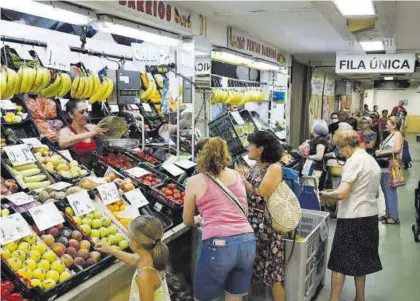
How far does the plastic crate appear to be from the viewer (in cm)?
354

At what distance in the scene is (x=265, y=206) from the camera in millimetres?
3414

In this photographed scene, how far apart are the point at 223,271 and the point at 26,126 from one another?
8.24 feet

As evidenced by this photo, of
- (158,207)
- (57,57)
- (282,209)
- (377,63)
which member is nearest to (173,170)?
(158,207)

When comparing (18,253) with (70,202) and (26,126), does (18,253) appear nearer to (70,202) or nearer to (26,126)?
(70,202)

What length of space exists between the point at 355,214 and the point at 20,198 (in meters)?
2.51

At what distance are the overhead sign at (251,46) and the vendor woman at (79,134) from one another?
2.73 metres

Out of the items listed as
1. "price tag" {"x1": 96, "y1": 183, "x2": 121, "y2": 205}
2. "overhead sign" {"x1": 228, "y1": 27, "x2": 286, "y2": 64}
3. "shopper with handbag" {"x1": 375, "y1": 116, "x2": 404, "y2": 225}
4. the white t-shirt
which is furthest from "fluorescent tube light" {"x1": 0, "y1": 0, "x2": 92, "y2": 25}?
"shopper with handbag" {"x1": 375, "y1": 116, "x2": 404, "y2": 225}

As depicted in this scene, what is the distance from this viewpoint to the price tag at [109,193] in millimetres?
3186

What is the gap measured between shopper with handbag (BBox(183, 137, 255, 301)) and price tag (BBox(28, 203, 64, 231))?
2.60 ft

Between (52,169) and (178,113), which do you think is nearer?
(52,169)

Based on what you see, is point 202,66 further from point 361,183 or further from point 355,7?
point 361,183

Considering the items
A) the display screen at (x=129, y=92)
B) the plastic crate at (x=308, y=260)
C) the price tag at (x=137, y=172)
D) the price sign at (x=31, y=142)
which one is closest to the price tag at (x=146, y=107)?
the display screen at (x=129, y=92)

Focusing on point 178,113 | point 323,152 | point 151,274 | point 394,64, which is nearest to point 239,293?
point 151,274

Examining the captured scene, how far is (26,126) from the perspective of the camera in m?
4.20
